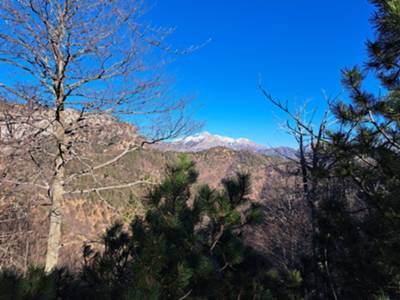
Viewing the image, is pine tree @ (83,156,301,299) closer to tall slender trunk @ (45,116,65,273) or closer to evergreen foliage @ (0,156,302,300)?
evergreen foliage @ (0,156,302,300)

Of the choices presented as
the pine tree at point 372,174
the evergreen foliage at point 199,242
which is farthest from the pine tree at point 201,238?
the pine tree at point 372,174

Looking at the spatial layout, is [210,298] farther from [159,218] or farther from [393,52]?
[393,52]

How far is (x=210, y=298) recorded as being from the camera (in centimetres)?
240

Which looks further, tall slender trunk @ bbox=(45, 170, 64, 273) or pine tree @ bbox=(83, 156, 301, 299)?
tall slender trunk @ bbox=(45, 170, 64, 273)

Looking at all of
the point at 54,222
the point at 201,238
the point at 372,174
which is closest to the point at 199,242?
the point at 201,238

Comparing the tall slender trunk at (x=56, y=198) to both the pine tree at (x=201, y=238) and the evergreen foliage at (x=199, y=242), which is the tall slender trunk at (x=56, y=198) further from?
the pine tree at (x=201, y=238)

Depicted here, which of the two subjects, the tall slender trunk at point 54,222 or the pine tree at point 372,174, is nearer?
the pine tree at point 372,174

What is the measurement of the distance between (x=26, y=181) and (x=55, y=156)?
523mm

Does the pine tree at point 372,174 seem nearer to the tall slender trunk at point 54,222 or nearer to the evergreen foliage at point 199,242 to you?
the evergreen foliage at point 199,242

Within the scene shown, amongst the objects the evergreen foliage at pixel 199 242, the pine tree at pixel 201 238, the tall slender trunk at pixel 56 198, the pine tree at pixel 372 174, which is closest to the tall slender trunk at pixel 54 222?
the tall slender trunk at pixel 56 198

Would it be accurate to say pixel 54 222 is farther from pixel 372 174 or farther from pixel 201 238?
pixel 372 174

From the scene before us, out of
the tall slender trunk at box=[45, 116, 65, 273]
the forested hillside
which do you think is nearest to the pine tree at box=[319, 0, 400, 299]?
the forested hillside

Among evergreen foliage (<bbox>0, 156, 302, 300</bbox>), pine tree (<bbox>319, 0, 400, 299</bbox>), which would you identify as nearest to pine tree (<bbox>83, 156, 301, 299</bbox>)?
evergreen foliage (<bbox>0, 156, 302, 300</bbox>)

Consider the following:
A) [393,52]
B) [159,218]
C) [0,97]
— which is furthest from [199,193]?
[0,97]
